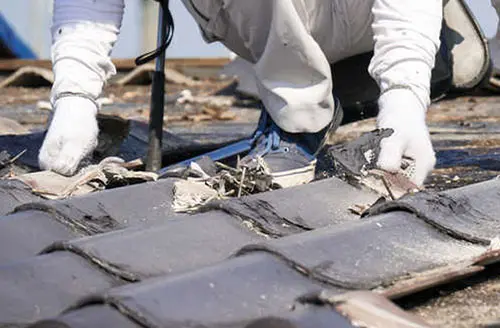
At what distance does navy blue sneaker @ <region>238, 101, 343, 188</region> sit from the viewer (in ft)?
9.77

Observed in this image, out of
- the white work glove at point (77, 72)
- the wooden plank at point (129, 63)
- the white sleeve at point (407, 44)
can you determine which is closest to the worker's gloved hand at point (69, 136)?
the white work glove at point (77, 72)

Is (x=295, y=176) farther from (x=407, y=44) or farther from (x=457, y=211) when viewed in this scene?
(x=457, y=211)

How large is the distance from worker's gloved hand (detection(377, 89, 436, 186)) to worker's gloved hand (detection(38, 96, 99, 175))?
787 millimetres

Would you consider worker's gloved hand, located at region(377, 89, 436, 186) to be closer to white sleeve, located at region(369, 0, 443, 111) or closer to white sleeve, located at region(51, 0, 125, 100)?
white sleeve, located at region(369, 0, 443, 111)

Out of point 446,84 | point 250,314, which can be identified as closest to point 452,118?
point 446,84

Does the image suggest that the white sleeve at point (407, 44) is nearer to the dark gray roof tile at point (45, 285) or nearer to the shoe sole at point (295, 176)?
the shoe sole at point (295, 176)

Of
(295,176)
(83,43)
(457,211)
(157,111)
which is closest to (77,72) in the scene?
(83,43)

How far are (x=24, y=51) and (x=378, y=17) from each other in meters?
9.86

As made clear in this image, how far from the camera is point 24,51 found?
→ 12.4 m

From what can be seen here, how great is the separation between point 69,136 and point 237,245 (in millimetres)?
1029

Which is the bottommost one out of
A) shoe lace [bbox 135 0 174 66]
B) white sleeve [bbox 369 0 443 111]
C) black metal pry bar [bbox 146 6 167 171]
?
black metal pry bar [bbox 146 6 167 171]

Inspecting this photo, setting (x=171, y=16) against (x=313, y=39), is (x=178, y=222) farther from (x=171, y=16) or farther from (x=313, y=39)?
(x=171, y=16)

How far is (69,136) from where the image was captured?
305cm

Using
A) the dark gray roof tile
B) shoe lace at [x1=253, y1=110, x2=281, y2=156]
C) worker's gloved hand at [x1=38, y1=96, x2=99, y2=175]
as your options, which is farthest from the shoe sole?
the dark gray roof tile
